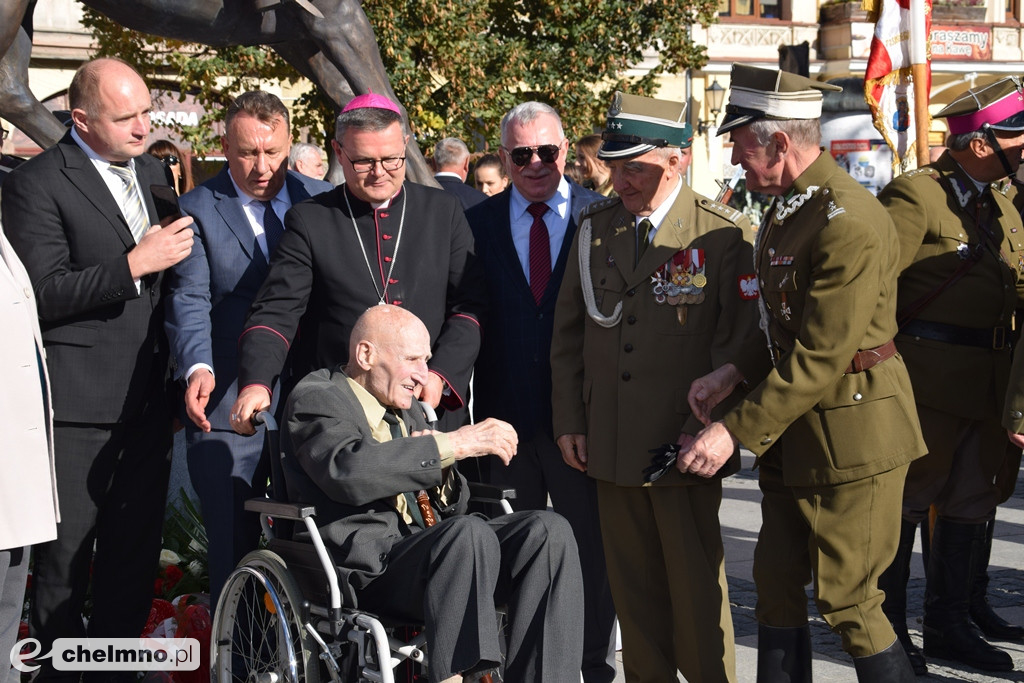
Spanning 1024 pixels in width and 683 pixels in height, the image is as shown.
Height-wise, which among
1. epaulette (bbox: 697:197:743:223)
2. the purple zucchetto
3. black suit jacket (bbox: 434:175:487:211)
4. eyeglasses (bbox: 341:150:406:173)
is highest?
the purple zucchetto

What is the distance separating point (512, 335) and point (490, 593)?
4.31 ft

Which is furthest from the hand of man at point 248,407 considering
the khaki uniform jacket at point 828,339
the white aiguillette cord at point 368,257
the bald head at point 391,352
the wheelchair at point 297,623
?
the khaki uniform jacket at point 828,339

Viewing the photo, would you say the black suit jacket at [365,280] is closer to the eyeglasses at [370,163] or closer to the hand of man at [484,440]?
the eyeglasses at [370,163]

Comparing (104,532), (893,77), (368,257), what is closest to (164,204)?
(368,257)

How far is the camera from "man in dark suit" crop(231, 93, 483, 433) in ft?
14.1

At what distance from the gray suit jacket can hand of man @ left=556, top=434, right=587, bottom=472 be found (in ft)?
1.93

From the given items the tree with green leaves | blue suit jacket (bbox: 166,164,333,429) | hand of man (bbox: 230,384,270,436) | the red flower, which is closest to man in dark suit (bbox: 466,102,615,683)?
blue suit jacket (bbox: 166,164,333,429)

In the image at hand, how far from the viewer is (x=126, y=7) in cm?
625

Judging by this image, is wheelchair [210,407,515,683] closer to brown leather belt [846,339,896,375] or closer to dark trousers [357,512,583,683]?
dark trousers [357,512,583,683]

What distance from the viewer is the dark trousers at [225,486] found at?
446 cm

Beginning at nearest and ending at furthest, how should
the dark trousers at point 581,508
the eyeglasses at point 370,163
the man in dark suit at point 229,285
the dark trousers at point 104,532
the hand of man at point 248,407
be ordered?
the hand of man at point 248,407 < the dark trousers at point 104,532 < the eyeglasses at point 370,163 < the man in dark suit at point 229,285 < the dark trousers at point 581,508

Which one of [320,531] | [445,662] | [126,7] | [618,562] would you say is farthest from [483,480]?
[126,7]

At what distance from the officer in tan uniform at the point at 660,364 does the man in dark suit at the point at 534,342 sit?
15.9 inches

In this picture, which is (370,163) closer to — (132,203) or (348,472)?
(132,203)
